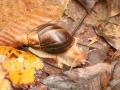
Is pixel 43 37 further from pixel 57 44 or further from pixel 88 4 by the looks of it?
pixel 88 4

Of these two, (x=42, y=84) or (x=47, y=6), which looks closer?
(x=42, y=84)

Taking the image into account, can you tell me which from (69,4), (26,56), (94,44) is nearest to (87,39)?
(94,44)

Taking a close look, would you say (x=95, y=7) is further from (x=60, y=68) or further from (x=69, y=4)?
(x=60, y=68)

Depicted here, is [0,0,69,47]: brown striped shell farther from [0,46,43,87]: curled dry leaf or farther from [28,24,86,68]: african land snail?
[0,46,43,87]: curled dry leaf

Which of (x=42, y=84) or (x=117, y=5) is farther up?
(x=117, y=5)

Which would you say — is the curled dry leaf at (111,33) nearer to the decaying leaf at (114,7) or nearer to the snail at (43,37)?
the decaying leaf at (114,7)

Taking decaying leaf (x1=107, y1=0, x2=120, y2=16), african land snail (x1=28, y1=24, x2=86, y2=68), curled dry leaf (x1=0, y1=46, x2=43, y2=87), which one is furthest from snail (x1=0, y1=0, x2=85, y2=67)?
decaying leaf (x1=107, y1=0, x2=120, y2=16)

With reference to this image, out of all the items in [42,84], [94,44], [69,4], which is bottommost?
[42,84]
